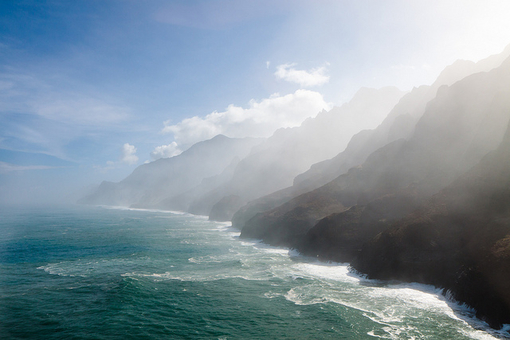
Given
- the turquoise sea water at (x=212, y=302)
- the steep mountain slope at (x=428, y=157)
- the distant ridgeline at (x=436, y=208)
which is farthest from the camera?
the steep mountain slope at (x=428, y=157)

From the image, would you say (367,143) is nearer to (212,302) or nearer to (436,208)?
(436,208)

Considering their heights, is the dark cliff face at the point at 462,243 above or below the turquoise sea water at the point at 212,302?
above

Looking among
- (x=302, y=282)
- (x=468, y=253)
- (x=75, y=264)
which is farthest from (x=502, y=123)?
(x=75, y=264)

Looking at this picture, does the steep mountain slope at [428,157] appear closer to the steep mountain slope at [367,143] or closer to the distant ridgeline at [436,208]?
the distant ridgeline at [436,208]

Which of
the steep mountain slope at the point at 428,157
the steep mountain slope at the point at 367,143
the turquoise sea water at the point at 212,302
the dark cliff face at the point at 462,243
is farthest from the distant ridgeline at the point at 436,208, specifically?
the steep mountain slope at the point at 367,143

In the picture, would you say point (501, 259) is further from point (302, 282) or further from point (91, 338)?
point (91, 338)
